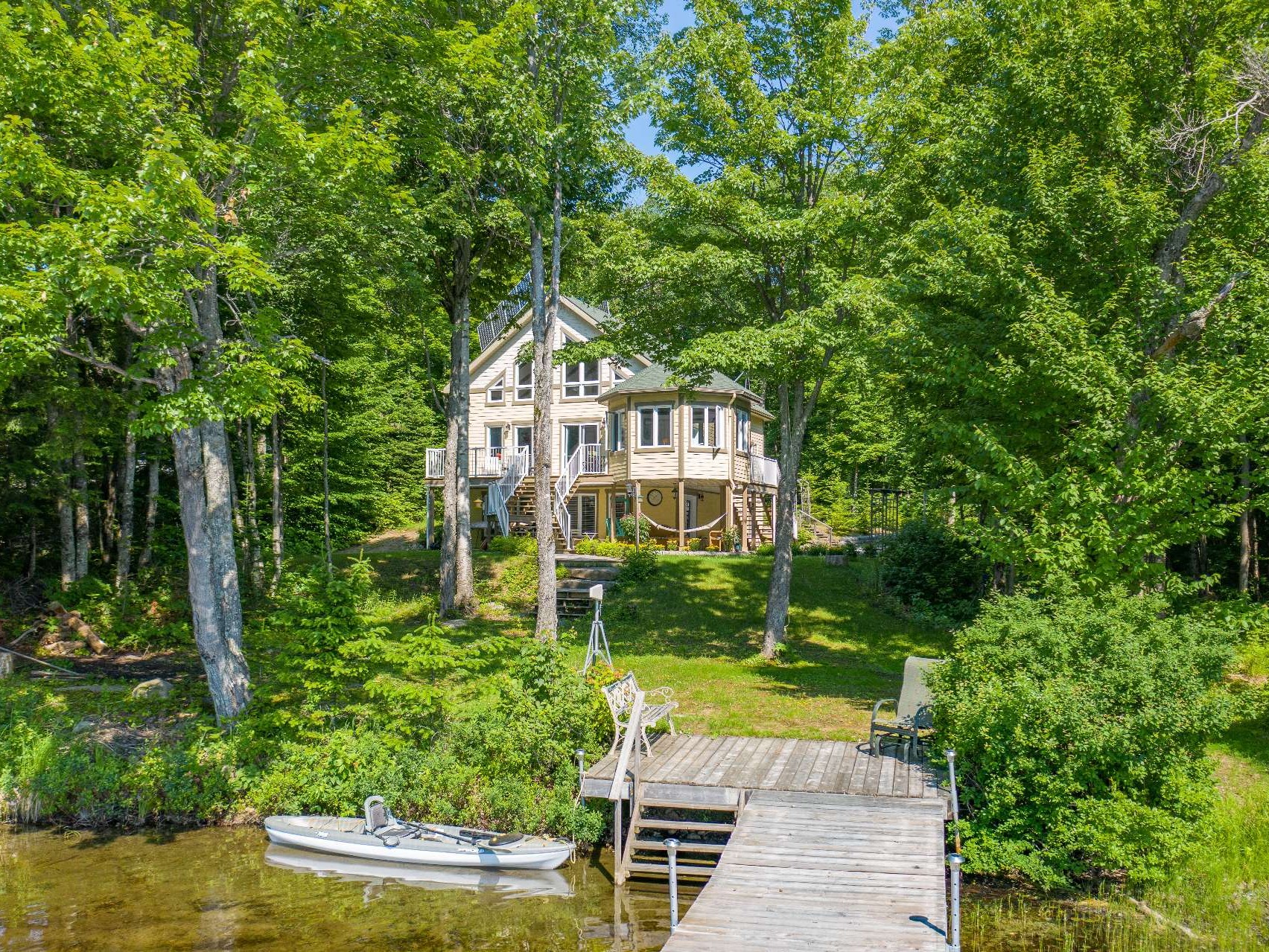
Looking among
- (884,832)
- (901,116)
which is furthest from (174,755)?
(901,116)

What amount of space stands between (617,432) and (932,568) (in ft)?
40.7

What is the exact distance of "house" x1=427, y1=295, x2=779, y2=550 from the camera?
2902cm

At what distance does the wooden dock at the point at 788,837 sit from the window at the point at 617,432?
62.2 feet

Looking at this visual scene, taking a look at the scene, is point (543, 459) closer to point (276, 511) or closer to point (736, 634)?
point (736, 634)

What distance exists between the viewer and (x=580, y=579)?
2350 cm

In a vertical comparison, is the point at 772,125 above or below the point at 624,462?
above

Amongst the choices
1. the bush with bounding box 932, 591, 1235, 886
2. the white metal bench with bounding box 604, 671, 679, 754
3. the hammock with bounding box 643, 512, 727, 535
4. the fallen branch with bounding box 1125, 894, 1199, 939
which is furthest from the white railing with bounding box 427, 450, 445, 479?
the fallen branch with bounding box 1125, 894, 1199, 939

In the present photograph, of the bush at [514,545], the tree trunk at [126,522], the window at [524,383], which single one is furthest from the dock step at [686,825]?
the window at [524,383]

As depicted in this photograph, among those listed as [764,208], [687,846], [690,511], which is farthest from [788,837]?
[690,511]

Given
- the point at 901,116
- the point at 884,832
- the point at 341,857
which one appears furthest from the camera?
the point at 901,116

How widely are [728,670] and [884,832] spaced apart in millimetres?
8075

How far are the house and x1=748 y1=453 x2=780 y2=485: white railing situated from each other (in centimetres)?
7

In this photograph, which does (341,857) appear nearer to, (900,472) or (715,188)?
(715,188)

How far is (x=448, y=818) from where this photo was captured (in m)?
10.6
